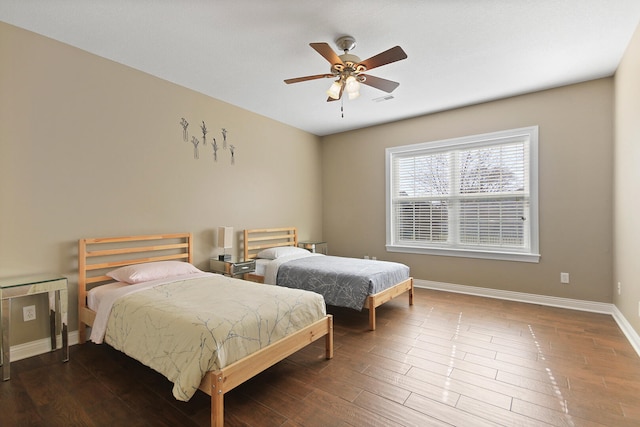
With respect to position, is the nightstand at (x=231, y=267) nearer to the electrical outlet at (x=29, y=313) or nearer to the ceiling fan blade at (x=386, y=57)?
the electrical outlet at (x=29, y=313)

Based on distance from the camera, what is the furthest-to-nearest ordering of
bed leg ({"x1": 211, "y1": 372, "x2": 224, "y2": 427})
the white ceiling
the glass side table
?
the white ceiling, the glass side table, bed leg ({"x1": 211, "y1": 372, "x2": 224, "y2": 427})

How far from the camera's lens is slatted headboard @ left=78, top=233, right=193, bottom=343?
278 cm

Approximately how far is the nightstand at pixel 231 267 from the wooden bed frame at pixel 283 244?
1.04 ft

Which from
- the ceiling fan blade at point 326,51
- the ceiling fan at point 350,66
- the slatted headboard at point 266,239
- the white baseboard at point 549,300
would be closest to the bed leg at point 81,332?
the slatted headboard at point 266,239

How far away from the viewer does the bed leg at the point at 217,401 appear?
1.61 metres

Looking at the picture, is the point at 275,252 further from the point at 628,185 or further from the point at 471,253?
the point at 628,185

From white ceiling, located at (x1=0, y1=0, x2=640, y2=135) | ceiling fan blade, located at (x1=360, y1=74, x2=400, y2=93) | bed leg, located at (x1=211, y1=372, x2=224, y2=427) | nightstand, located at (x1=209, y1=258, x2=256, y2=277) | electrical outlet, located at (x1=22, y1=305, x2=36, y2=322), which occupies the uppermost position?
white ceiling, located at (x1=0, y1=0, x2=640, y2=135)

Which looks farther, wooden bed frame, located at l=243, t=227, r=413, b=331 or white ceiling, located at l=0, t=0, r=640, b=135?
wooden bed frame, located at l=243, t=227, r=413, b=331

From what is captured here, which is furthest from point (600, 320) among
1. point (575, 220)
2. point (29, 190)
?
point (29, 190)

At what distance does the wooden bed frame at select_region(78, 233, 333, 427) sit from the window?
2852 millimetres

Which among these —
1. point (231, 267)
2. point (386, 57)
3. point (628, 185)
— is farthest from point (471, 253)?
point (231, 267)

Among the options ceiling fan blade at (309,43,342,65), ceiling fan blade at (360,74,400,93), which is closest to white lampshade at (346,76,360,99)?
ceiling fan blade at (360,74,400,93)

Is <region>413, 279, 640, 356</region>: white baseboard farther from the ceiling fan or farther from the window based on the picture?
the ceiling fan

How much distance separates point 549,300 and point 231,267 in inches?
157
